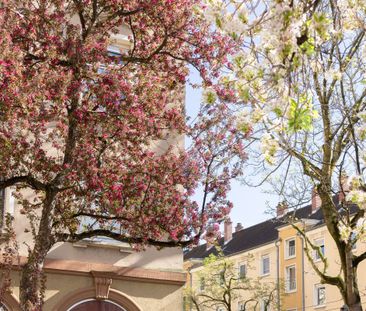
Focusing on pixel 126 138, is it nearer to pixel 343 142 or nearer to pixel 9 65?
pixel 9 65

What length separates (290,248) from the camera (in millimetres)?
55844

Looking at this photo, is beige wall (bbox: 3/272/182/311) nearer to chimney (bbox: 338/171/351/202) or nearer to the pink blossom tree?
the pink blossom tree

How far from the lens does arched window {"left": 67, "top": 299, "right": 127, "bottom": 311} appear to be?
18469 mm

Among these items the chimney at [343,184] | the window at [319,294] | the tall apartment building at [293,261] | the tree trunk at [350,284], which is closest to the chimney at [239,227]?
the tall apartment building at [293,261]

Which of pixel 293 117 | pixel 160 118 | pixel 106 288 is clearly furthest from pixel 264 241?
pixel 293 117

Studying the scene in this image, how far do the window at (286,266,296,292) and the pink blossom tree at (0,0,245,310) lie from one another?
40750mm

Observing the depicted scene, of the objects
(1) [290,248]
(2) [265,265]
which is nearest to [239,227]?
(2) [265,265]

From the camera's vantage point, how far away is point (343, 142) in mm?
15406

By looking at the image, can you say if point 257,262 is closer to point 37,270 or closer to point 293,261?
point 293,261

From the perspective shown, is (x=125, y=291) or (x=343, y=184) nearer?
(x=343, y=184)

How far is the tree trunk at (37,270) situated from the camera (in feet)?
41.5

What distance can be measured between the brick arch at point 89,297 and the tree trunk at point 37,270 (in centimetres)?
480

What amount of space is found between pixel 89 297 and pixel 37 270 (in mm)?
5751

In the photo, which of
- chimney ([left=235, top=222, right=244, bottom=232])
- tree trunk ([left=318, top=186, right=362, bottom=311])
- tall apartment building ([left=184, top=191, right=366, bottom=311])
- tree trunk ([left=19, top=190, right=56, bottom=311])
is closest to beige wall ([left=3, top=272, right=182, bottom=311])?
tree trunk ([left=19, top=190, right=56, bottom=311])
